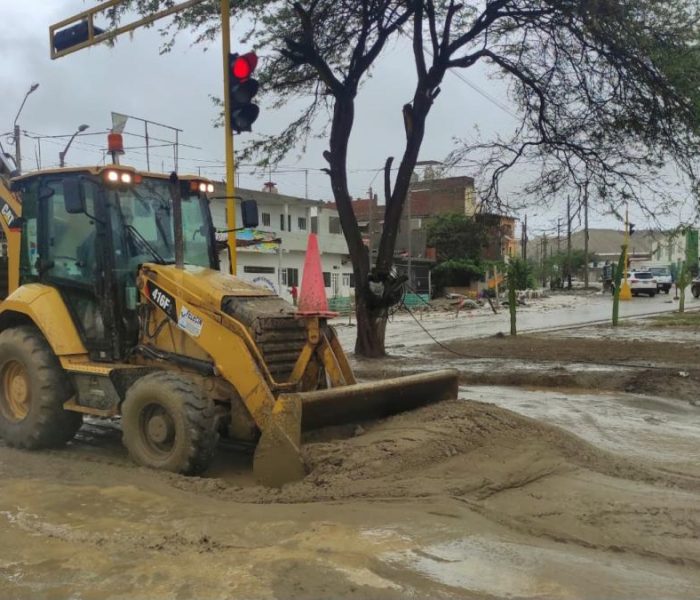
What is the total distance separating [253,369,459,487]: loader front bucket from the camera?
544cm

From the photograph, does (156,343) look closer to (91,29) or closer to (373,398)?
(373,398)

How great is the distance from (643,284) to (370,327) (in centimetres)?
3835

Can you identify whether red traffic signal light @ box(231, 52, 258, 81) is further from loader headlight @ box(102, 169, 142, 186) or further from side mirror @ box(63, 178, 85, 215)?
side mirror @ box(63, 178, 85, 215)

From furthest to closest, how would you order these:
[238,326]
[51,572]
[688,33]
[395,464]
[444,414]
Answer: [688,33] < [444,414] < [238,326] < [395,464] < [51,572]

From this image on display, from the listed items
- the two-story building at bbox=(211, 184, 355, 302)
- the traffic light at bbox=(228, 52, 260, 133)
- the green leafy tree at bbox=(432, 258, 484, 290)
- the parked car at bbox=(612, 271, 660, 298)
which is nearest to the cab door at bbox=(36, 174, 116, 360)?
the traffic light at bbox=(228, 52, 260, 133)

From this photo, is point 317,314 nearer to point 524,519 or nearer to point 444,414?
point 444,414

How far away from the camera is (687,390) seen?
10.5m

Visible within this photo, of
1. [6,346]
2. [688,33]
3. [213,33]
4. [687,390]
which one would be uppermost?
[213,33]

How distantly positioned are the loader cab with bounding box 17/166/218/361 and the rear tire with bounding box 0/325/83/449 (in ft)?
1.44

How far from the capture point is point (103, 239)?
6.76 m

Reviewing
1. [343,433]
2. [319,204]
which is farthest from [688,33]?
[319,204]

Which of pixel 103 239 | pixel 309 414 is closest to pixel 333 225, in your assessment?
pixel 103 239

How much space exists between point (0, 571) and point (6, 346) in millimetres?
3718

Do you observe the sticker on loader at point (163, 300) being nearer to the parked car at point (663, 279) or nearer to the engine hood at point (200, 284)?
the engine hood at point (200, 284)
